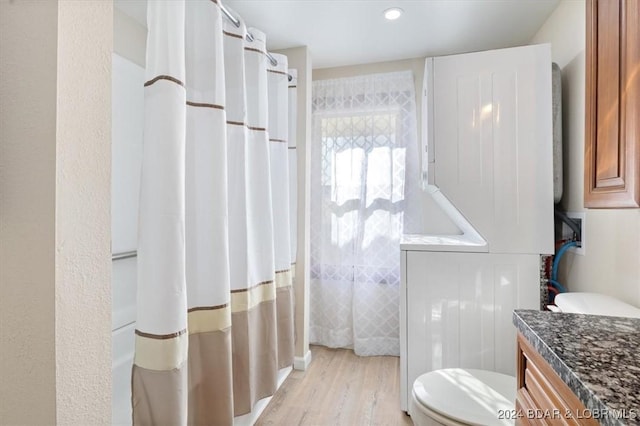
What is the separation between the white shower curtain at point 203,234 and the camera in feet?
Result: 3.51

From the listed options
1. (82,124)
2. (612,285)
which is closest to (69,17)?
(82,124)

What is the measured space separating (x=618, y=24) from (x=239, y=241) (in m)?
1.52

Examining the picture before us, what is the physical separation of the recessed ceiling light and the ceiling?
1.2 inches

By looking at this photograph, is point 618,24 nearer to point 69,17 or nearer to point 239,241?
point 69,17

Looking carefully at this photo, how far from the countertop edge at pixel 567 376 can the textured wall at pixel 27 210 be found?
988mm

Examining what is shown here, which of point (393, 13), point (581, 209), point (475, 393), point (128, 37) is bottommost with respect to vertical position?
point (475, 393)

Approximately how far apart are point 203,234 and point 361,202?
1587mm

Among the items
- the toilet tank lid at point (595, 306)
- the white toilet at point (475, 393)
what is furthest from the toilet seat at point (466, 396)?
the toilet tank lid at point (595, 306)

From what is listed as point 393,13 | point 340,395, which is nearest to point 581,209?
point 393,13

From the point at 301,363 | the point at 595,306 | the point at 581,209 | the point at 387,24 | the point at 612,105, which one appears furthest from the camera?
the point at 301,363

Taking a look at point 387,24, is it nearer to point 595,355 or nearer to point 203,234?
point 203,234

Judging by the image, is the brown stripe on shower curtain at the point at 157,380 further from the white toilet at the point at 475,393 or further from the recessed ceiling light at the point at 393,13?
the recessed ceiling light at the point at 393,13

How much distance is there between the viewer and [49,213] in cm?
67

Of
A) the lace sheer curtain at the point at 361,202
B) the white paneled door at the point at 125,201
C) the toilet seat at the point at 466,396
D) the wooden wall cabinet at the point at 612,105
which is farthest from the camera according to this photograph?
the lace sheer curtain at the point at 361,202
